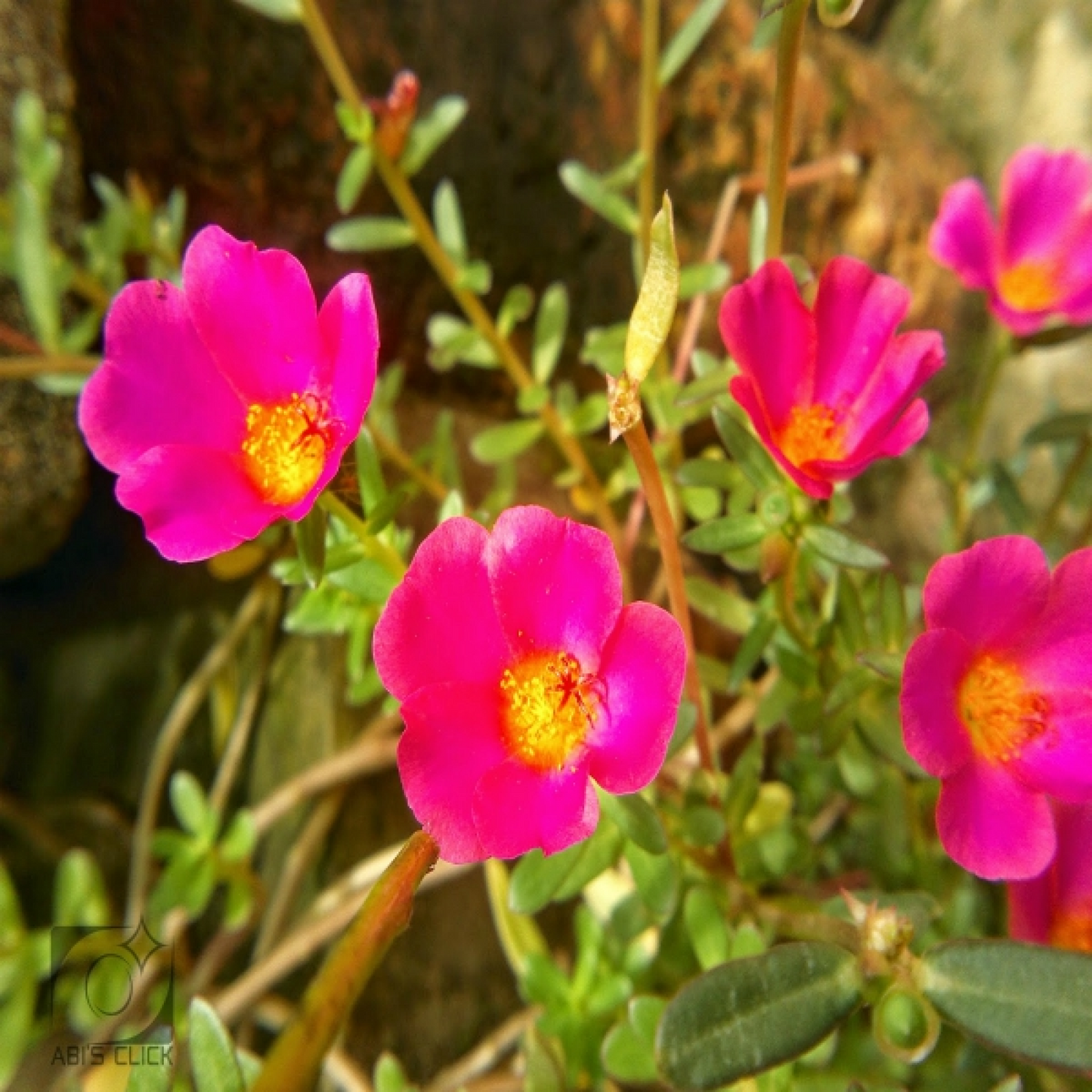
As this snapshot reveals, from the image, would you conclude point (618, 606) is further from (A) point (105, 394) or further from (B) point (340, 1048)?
(B) point (340, 1048)

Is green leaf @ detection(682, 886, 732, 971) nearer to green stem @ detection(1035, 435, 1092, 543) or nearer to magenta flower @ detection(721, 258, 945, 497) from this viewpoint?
magenta flower @ detection(721, 258, 945, 497)

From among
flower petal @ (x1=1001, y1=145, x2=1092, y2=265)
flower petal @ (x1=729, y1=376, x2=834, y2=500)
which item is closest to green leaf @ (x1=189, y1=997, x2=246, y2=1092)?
flower petal @ (x1=729, y1=376, x2=834, y2=500)

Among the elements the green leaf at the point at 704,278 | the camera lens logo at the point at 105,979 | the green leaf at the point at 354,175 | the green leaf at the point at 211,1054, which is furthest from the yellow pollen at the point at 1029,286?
the camera lens logo at the point at 105,979

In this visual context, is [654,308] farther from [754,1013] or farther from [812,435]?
[754,1013]

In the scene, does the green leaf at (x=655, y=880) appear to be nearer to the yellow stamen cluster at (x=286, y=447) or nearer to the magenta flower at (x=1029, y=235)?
the yellow stamen cluster at (x=286, y=447)

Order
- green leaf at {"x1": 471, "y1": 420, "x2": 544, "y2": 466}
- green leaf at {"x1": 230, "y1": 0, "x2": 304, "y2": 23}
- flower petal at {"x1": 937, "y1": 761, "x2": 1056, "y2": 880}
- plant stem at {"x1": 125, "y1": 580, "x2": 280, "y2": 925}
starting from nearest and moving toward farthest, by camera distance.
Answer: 1. flower petal at {"x1": 937, "y1": 761, "x2": 1056, "y2": 880}
2. green leaf at {"x1": 230, "y1": 0, "x2": 304, "y2": 23}
3. green leaf at {"x1": 471, "y1": 420, "x2": 544, "y2": 466}
4. plant stem at {"x1": 125, "y1": 580, "x2": 280, "y2": 925}

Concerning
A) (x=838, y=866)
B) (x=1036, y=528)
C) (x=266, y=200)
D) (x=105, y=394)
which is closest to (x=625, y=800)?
(x=105, y=394)

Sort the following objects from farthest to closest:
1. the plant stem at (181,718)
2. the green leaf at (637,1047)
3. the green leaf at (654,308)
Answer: the plant stem at (181,718), the green leaf at (637,1047), the green leaf at (654,308)
